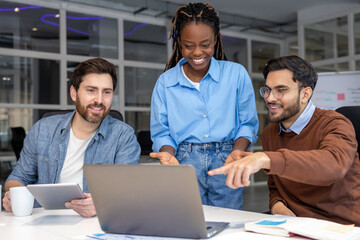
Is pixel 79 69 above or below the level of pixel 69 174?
above

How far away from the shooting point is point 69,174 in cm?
198

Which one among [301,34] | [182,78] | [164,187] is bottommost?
[164,187]

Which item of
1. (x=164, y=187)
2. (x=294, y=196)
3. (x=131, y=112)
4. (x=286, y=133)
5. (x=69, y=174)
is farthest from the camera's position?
(x=131, y=112)

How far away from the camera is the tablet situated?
1.37m

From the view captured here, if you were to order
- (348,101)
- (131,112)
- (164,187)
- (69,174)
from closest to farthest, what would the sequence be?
(164,187)
(69,174)
(348,101)
(131,112)

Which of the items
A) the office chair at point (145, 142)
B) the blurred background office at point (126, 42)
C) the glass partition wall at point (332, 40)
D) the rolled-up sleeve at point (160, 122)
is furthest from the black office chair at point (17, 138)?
the glass partition wall at point (332, 40)

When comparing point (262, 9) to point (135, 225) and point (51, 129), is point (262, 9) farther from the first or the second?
point (135, 225)

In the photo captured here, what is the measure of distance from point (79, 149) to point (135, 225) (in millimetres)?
1000

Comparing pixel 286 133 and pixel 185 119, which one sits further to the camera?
pixel 185 119

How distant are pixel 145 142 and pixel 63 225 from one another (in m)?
4.96

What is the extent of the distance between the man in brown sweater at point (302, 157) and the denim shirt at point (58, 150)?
2.36 ft

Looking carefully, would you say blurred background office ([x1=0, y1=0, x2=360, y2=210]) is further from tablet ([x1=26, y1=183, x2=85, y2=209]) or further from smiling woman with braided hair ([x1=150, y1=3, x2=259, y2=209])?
tablet ([x1=26, y1=183, x2=85, y2=209])

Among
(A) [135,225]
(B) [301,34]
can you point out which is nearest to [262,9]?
(B) [301,34]

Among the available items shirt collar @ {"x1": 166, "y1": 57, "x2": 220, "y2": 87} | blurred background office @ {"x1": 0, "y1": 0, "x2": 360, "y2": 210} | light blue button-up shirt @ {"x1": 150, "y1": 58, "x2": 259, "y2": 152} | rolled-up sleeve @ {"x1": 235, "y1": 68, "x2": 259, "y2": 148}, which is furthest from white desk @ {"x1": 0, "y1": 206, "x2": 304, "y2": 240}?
blurred background office @ {"x1": 0, "y1": 0, "x2": 360, "y2": 210}
